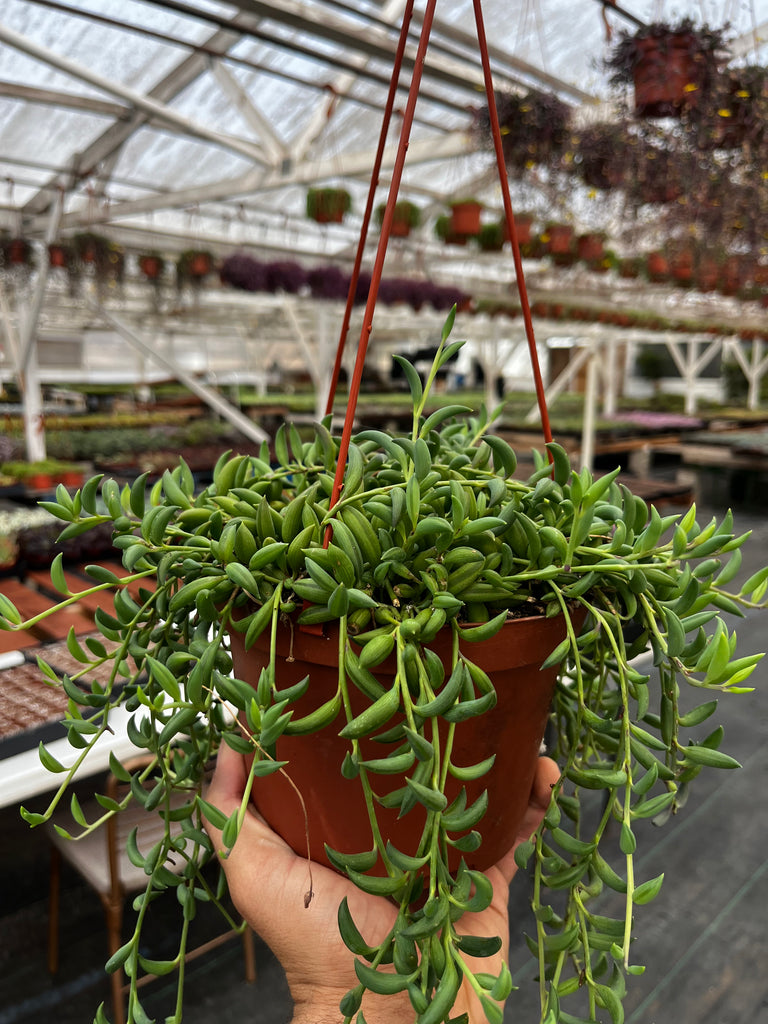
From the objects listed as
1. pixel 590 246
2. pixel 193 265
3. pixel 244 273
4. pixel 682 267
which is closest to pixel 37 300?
pixel 193 265

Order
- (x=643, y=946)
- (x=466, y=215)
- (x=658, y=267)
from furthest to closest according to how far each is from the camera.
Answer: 1. (x=658, y=267)
2. (x=466, y=215)
3. (x=643, y=946)

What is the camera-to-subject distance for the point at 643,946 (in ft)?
5.69

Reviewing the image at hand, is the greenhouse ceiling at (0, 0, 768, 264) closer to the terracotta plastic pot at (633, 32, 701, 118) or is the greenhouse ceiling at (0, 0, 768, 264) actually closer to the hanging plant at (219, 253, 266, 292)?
the terracotta plastic pot at (633, 32, 701, 118)

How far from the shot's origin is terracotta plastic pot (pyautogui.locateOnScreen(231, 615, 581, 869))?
0.50m

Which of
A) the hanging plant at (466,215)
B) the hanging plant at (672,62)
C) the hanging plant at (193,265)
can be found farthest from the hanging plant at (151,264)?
the hanging plant at (672,62)

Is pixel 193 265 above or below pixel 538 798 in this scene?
above

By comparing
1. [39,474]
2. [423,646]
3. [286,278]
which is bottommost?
[39,474]

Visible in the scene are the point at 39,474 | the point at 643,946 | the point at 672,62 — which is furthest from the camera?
the point at 39,474

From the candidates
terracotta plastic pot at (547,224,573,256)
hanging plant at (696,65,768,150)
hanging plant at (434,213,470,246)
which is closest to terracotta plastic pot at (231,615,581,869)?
hanging plant at (696,65,768,150)

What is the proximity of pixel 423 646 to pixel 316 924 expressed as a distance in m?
0.24

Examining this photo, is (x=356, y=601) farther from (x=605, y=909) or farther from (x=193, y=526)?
(x=605, y=909)

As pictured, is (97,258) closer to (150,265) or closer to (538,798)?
(150,265)

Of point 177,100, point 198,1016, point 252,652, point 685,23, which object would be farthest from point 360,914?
point 177,100

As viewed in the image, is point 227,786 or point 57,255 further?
point 57,255
